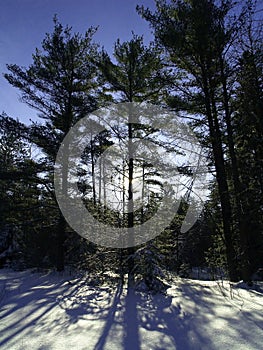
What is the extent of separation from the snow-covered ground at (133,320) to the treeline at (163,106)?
127 cm

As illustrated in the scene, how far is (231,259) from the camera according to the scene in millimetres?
7203

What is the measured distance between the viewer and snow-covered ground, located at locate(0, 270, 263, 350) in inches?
120

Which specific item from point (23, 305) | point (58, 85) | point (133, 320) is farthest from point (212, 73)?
point (23, 305)

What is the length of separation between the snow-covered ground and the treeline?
1.27m

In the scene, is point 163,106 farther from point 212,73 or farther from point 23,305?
point 23,305

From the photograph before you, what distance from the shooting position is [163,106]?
881 cm

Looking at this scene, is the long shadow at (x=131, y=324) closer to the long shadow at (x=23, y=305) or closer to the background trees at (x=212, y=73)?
the long shadow at (x=23, y=305)

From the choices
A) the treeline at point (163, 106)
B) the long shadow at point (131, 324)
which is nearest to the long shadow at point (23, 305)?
the long shadow at point (131, 324)

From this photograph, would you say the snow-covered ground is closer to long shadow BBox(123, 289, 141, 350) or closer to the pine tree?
long shadow BBox(123, 289, 141, 350)

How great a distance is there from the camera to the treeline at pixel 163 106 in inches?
269

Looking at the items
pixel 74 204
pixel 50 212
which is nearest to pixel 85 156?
pixel 74 204

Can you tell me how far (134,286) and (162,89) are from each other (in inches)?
258

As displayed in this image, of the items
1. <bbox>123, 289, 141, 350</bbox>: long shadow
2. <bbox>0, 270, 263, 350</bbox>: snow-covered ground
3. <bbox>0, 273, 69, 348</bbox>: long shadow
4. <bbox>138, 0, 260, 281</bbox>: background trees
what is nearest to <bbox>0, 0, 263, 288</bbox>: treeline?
<bbox>138, 0, 260, 281</bbox>: background trees

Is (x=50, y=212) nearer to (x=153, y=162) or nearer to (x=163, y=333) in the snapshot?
(x=153, y=162)
